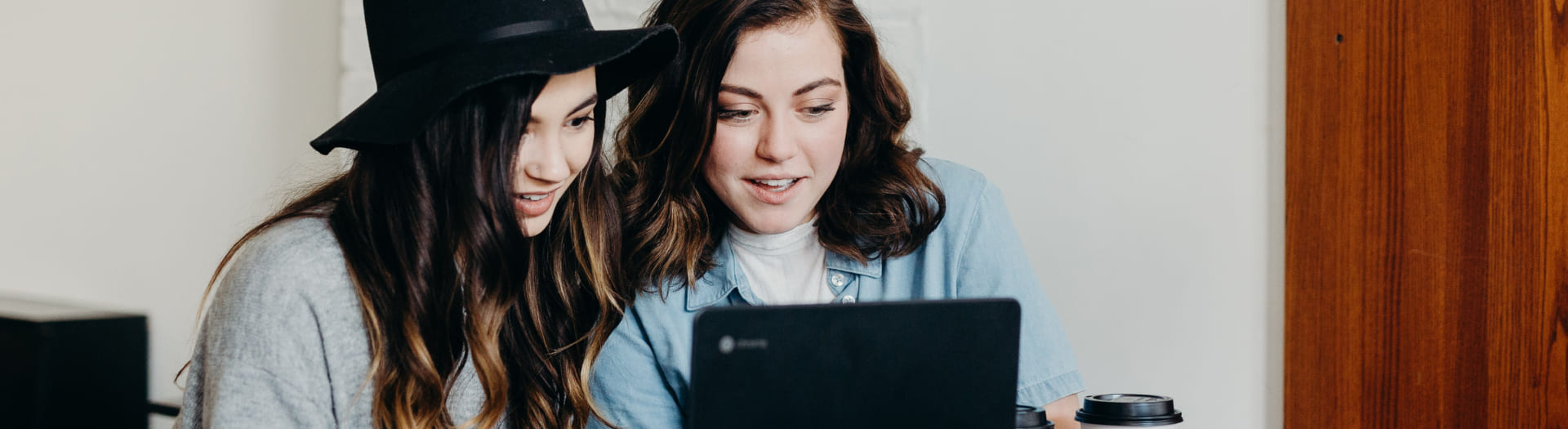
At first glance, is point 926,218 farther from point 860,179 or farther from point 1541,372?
point 1541,372

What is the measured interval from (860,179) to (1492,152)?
684 millimetres

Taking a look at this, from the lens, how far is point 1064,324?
5.82 ft

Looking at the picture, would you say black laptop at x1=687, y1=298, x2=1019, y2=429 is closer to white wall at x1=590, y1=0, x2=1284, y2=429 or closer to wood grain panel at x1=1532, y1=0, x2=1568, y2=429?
wood grain panel at x1=1532, y1=0, x2=1568, y2=429

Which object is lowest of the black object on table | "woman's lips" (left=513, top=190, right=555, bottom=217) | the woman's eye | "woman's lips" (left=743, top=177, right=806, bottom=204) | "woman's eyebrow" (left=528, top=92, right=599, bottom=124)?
the black object on table

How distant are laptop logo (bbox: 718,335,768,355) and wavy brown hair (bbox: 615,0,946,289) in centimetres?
56

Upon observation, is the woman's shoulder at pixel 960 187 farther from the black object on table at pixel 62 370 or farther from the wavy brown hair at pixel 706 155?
the black object on table at pixel 62 370

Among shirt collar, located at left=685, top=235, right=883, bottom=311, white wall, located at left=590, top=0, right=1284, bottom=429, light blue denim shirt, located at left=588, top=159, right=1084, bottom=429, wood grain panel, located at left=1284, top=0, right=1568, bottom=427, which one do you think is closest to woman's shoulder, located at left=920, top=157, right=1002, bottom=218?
light blue denim shirt, located at left=588, top=159, right=1084, bottom=429

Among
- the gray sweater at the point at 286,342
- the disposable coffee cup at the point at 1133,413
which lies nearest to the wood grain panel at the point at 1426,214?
the disposable coffee cup at the point at 1133,413

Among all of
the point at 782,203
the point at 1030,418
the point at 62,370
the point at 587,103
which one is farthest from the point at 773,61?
the point at 62,370

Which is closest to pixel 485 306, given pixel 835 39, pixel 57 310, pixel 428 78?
pixel 428 78

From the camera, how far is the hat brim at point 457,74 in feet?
2.84

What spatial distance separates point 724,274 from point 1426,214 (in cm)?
82

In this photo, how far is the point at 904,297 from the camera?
133 cm

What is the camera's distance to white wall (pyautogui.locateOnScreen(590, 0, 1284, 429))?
1.68m
